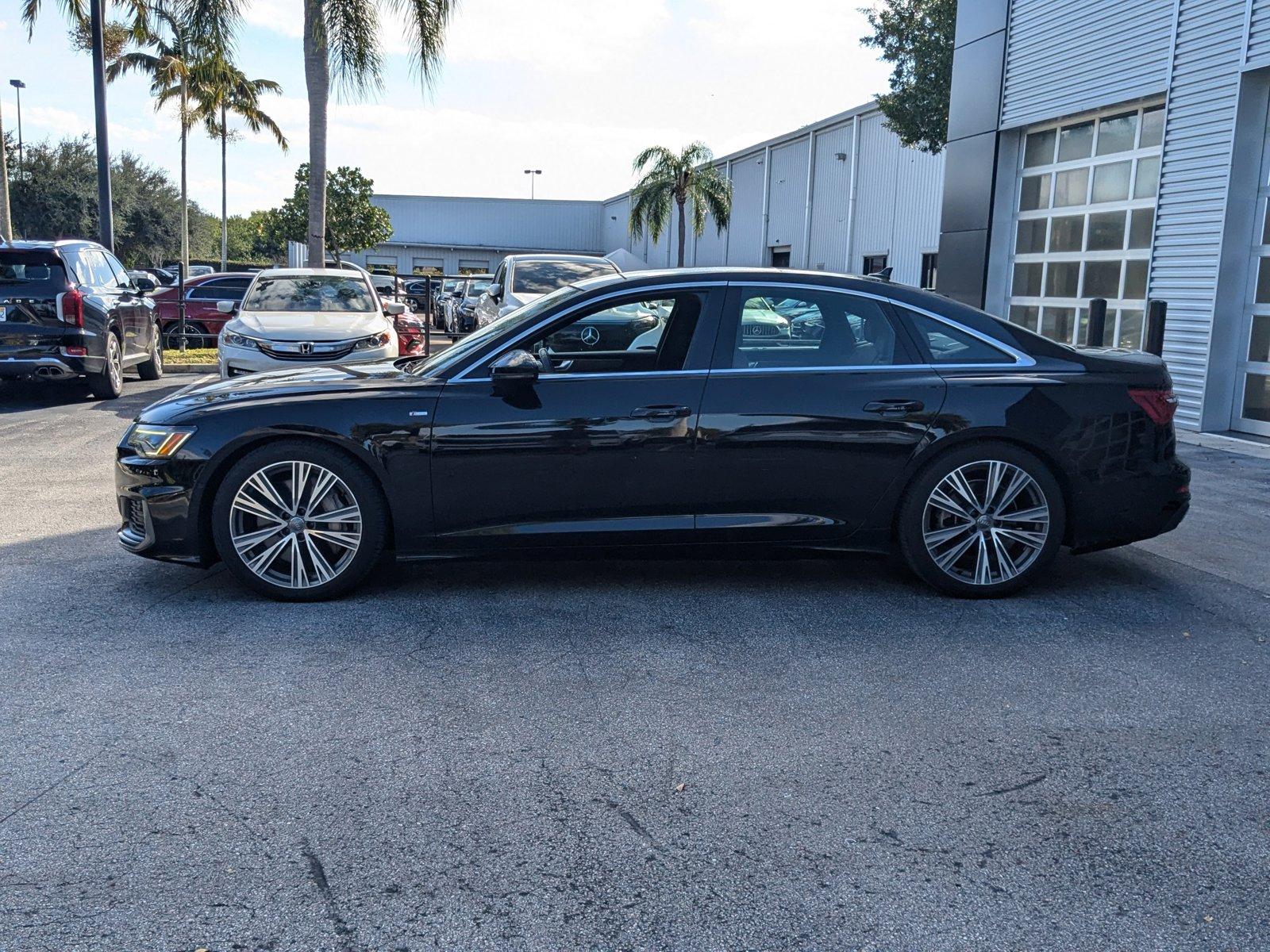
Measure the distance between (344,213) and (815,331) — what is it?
45.0 m

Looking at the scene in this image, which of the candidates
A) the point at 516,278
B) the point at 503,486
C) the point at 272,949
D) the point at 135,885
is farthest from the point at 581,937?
the point at 516,278

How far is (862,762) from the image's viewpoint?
355 centimetres

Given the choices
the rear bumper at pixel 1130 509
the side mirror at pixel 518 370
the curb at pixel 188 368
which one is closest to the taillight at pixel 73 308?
the curb at pixel 188 368

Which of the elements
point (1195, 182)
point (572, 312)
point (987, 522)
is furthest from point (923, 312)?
point (1195, 182)

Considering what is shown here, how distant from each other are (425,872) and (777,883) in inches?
34.9

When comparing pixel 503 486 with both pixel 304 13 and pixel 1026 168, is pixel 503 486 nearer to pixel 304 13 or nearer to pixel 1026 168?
pixel 1026 168

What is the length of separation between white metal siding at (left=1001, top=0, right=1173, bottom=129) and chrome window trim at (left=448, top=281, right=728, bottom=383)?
8912 mm

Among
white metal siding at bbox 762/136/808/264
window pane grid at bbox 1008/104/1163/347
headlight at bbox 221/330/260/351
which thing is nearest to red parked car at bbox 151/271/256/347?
headlight at bbox 221/330/260/351

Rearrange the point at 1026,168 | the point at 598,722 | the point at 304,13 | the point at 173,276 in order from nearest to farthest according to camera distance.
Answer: the point at 598,722, the point at 1026,168, the point at 304,13, the point at 173,276

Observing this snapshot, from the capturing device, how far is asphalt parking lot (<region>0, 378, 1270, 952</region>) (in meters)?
Result: 2.69

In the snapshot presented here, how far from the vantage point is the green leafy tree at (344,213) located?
46719 mm

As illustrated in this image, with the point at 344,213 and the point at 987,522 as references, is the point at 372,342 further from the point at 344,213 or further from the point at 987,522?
the point at 344,213

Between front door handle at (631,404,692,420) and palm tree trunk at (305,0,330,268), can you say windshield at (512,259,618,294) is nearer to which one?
palm tree trunk at (305,0,330,268)

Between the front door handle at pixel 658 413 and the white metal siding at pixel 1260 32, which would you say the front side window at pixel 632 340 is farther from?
the white metal siding at pixel 1260 32
